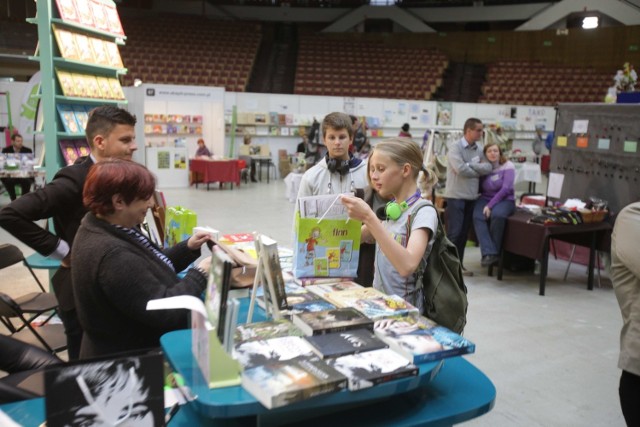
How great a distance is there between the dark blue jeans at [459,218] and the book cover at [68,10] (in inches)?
155

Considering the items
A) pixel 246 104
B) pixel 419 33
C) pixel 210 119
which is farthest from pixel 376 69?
pixel 210 119

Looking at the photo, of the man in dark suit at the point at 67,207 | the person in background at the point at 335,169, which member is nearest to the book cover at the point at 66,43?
the man in dark suit at the point at 67,207

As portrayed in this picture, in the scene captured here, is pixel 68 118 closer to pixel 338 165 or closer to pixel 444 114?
pixel 338 165

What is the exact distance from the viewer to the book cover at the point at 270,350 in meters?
1.38

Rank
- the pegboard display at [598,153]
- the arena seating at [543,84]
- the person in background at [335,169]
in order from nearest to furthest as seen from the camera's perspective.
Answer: the person in background at [335,169] → the pegboard display at [598,153] → the arena seating at [543,84]

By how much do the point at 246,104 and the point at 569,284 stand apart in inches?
423

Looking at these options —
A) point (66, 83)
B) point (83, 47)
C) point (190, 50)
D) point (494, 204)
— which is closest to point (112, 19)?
point (83, 47)

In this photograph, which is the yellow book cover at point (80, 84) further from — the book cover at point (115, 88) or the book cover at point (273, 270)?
the book cover at point (273, 270)

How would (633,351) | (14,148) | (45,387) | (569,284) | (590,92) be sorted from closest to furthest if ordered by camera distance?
(45,387)
(633,351)
(569,284)
(14,148)
(590,92)

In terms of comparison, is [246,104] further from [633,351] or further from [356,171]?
[633,351]

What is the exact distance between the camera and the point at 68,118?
13.1 feet

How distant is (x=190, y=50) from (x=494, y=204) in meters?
14.6

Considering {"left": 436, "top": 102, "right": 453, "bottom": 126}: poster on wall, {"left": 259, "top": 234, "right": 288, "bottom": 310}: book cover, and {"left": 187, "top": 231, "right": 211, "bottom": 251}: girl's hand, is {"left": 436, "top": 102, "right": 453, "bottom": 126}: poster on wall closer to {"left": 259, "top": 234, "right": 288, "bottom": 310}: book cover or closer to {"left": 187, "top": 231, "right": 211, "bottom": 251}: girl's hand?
{"left": 187, "top": 231, "right": 211, "bottom": 251}: girl's hand

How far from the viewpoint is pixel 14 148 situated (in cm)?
917
